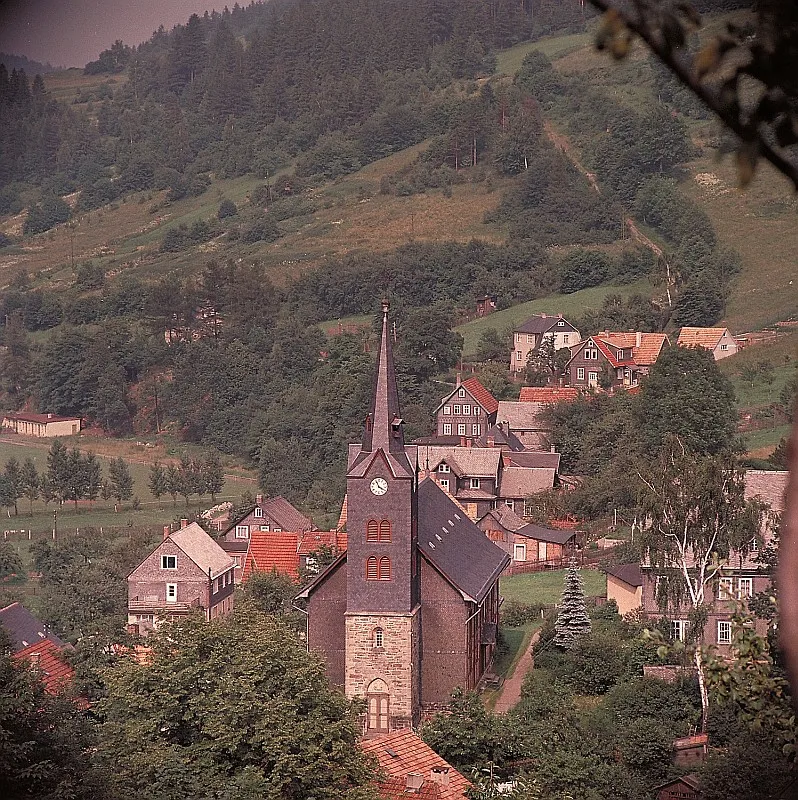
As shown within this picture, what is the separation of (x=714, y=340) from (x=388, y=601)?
141 feet

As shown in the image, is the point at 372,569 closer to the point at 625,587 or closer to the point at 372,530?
the point at 372,530

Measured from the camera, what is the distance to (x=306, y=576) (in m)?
40.7

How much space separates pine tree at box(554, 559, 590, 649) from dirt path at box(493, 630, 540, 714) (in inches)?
40.5

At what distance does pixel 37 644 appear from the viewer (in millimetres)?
30156

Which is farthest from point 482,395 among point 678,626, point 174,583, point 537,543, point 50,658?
point 50,658

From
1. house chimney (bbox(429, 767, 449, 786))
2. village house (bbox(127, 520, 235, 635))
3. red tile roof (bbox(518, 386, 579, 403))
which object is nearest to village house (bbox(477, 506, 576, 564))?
village house (bbox(127, 520, 235, 635))

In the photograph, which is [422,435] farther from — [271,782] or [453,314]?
[271,782]

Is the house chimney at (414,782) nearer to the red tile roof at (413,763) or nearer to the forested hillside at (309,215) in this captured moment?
the red tile roof at (413,763)

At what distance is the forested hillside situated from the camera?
83750mm

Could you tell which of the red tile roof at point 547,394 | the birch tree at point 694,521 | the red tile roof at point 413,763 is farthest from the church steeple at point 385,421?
the red tile roof at point 547,394

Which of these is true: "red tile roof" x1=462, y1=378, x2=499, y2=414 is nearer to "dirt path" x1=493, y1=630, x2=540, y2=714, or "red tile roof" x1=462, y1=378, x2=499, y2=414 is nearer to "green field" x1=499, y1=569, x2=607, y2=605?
"green field" x1=499, y1=569, x2=607, y2=605

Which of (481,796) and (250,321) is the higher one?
(481,796)

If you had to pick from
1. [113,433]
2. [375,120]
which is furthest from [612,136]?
[113,433]

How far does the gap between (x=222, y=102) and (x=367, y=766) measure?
464 feet
